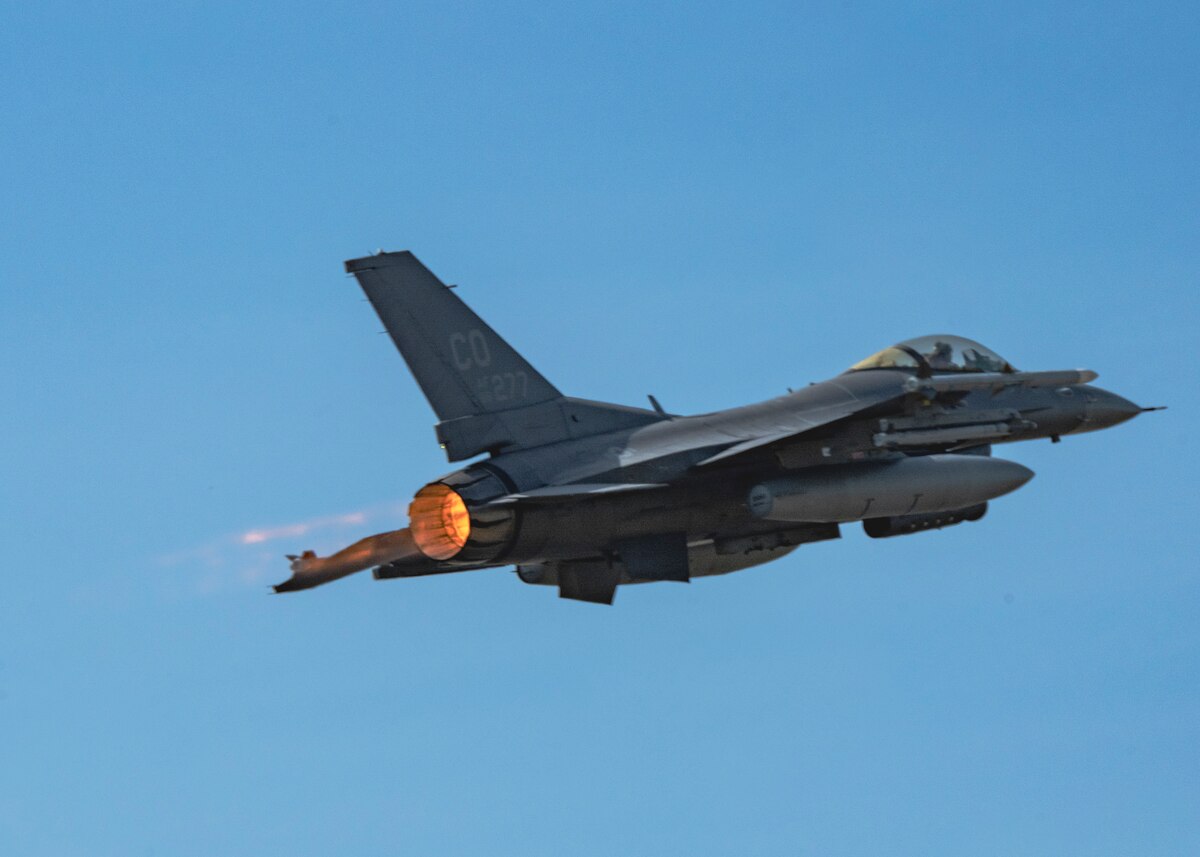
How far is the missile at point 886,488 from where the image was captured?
77.7 ft

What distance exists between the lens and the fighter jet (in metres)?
23.4

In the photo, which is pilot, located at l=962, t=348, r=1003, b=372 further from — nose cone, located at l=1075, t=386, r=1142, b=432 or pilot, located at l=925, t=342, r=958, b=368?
nose cone, located at l=1075, t=386, r=1142, b=432

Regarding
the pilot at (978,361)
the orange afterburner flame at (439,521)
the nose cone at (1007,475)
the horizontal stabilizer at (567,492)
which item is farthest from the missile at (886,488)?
the orange afterburner flame at (439,521)

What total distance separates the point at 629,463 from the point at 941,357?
465cm

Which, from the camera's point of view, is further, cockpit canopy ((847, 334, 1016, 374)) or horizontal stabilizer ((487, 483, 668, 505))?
cockpit canopy ((847, 334, 1016, 374))

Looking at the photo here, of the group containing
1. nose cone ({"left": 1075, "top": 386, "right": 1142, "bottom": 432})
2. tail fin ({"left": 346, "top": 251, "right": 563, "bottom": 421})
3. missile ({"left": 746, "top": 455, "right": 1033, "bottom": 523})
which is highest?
tail fin ({"left": 346, "top": 251, "right": 563, "bottom": 421})

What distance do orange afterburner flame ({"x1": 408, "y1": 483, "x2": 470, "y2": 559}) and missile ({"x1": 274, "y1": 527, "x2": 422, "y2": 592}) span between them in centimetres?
58

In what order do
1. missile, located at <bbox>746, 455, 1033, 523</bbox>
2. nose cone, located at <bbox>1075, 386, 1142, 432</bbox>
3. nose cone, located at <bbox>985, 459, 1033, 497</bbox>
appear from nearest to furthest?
missile, located at <bbox>746, 455, 1033, 523</bbox> < nose cone, located at <bbox>985, 459, 1033, 497</bbox> < nose cone, located at <bbox>1075, 386, 1142, 432</bbox>

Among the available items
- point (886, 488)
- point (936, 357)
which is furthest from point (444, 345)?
point (936, 357)

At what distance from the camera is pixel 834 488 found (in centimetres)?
2391

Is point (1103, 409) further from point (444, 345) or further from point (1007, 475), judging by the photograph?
point (444, 345)

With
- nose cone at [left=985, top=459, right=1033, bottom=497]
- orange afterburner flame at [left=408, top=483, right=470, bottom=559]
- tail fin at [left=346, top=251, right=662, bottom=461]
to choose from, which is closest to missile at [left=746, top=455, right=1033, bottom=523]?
nose cone at [left=985, top=459, right=1033, bottom=497]

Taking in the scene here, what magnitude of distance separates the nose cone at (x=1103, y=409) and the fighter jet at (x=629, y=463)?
2145mm

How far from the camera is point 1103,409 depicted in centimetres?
2728
